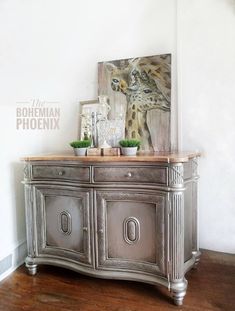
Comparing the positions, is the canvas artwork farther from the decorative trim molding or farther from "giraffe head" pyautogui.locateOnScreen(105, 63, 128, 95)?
the decorative trim molding

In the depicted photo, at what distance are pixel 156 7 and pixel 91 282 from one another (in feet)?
7.14

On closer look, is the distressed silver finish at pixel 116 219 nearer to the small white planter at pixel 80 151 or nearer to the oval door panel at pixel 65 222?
the oval door panel at pixel 65 222

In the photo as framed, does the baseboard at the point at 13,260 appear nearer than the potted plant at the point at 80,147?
No

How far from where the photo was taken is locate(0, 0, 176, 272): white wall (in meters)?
2.26

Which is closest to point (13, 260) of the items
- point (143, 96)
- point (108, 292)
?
point (108, 292)

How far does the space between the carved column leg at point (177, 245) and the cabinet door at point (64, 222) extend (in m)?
0.55

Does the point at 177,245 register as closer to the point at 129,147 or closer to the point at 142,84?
the point at 129,147

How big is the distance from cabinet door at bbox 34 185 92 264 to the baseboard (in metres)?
0.28

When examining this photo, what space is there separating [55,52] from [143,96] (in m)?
0.98

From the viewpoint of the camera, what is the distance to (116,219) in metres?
1.86

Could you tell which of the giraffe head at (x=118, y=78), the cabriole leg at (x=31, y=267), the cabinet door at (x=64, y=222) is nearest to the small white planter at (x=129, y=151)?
the cabinet door at (x=64, y=222)

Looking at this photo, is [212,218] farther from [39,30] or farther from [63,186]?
[39,30]

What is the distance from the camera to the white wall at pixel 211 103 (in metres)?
2.13

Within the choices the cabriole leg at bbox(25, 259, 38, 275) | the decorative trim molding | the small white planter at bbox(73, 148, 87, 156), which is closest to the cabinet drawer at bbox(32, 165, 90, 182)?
the small white planter at bbox(73, 148, 87, 156)
